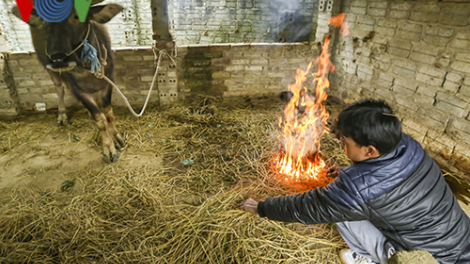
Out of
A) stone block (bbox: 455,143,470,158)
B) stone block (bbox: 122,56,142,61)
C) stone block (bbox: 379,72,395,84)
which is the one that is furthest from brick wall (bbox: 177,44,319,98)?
stone block (bbox: 455,143,470,158)

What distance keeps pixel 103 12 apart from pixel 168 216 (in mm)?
3037

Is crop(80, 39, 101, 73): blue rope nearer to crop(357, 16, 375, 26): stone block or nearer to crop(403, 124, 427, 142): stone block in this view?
crop(357, 16, 375, 26): stone block

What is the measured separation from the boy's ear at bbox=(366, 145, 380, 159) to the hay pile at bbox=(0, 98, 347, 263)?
1368 millimetres

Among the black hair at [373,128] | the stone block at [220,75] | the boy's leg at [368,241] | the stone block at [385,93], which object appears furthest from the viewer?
the stone block at [220,75]

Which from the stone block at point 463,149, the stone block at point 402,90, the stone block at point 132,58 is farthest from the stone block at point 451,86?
the stone block at point 132,58

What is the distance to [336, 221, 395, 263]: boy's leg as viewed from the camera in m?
2.30

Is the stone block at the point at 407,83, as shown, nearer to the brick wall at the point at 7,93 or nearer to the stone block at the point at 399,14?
the stone block at the point at 399,14

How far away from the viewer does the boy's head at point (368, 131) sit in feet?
6.40

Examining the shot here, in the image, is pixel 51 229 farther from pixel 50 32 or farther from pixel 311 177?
pixel 311 177

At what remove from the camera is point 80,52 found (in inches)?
143

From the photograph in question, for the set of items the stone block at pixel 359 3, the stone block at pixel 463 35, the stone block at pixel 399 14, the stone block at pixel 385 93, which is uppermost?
the stone block at pixel 359 3

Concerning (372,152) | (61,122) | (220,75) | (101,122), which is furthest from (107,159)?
(372,152)

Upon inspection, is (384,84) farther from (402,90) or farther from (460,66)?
(460,66)

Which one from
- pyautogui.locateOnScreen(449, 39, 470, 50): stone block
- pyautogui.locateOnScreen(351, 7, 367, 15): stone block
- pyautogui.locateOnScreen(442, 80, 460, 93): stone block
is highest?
pyautogui.locateOnScreen(351, 7, 367, 15): stone block
